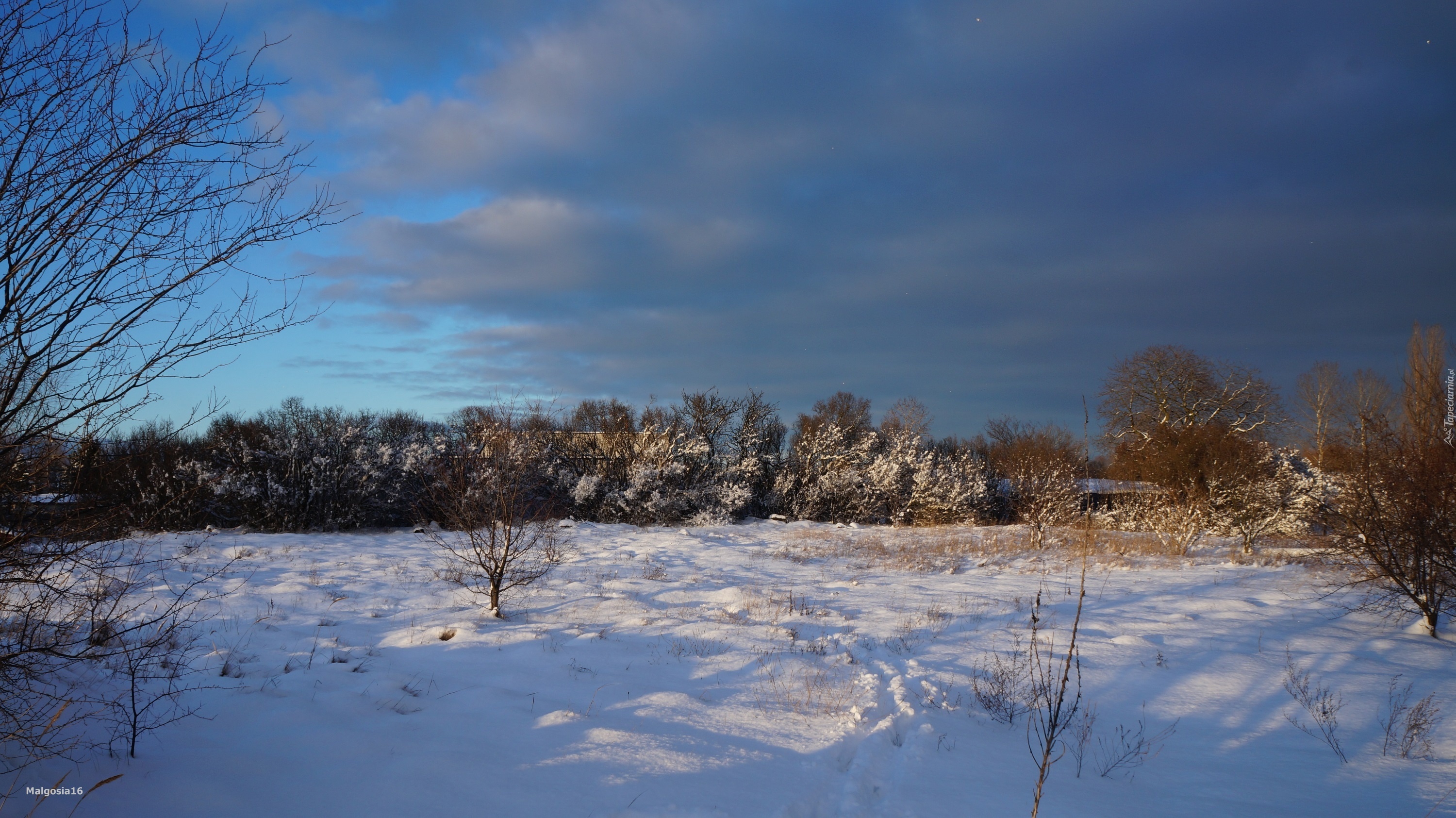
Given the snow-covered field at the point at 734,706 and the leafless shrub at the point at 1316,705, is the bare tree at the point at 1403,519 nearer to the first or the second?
the snow-covered field at the point at 734,706

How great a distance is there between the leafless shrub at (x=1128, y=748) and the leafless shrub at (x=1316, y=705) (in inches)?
37.1

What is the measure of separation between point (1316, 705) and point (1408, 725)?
61cm

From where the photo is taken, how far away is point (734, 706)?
5.16m

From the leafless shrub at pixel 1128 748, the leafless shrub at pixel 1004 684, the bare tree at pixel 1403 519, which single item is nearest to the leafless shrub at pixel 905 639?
the leafless shrub at pixel 1004 684

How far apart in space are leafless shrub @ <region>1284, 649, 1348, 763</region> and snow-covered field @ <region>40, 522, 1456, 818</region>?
0.09 meters

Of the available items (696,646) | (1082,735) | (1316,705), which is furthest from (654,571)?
(1316,705)

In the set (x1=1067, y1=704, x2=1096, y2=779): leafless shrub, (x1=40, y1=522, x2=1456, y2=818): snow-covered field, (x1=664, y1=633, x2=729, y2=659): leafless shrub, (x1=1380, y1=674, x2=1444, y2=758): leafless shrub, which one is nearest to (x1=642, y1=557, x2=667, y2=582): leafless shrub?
(x1=40, y1=522, x2=1456, y2=818): snow-covered field

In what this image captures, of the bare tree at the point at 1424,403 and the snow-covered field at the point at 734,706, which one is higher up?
the bare tree at the point at 1424,403

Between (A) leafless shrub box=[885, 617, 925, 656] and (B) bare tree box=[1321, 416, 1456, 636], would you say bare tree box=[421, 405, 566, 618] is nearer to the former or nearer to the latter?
(A) leafless shrub box=[885, 617, 925, 656]

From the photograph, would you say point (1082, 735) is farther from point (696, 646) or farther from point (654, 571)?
point (654, 571)

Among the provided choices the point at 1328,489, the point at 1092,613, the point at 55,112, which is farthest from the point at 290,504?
the point at 1328,489

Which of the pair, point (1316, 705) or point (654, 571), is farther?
point (654, 571)

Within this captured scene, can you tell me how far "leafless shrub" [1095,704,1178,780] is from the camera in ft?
14.4

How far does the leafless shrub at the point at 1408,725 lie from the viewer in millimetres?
4672
